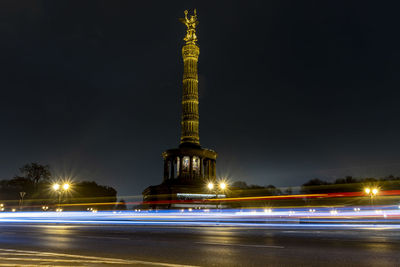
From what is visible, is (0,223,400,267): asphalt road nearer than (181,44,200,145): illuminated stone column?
Yes

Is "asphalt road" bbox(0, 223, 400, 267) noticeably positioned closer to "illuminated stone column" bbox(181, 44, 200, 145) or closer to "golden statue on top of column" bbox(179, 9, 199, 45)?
"illuminated stone column" bbox(181, 44, 200, 145)

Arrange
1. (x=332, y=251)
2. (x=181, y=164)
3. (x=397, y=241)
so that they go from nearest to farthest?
(x=332, y=251), (x=397, y=241), (x=181, y=164)

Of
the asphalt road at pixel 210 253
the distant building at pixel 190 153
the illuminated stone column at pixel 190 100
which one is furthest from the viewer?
the illuminated stone column at pixel 190 100

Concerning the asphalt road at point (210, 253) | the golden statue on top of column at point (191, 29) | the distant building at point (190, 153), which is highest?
the golden statue on top of column at point (191, 29)

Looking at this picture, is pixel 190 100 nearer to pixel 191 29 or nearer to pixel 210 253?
pixel 191 29

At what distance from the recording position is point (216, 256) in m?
7.67

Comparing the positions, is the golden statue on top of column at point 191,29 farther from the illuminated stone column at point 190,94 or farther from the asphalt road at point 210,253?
the asphalt road at point 210,253

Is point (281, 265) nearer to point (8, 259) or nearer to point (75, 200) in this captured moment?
point (8, 259)

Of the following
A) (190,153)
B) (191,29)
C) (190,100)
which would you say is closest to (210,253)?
(190,153)

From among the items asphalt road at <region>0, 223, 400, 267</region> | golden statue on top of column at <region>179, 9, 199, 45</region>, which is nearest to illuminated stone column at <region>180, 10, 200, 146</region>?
golden statue on top of column at <region>179, 9, 199, 45</region>

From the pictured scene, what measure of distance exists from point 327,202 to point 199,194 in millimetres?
19076

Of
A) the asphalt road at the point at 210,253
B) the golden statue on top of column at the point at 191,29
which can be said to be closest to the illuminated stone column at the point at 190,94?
the golden statue on top of column at the point at 191,29

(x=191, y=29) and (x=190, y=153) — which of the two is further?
(x=191, y=29)

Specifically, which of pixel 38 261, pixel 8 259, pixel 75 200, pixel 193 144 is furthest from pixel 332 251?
pixel 75 200
